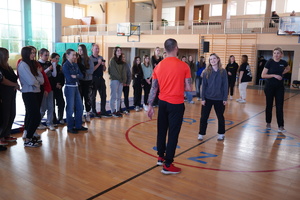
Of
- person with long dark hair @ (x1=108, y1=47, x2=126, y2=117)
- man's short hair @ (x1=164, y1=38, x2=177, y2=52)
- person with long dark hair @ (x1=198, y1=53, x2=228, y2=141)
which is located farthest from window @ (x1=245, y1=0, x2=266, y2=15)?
man's short hair @ (x1=164, y1=38, x2=177, y2=52)

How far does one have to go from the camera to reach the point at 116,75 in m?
6.52

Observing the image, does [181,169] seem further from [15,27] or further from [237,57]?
[15,27]

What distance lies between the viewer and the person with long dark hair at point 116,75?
650 centimetres

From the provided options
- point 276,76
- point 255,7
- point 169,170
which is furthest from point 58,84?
point 255,7

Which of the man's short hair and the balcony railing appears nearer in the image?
the man's short hair

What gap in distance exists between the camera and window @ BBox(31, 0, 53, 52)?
24.4 metres

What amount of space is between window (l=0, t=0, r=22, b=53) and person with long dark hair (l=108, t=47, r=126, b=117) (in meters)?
18.9

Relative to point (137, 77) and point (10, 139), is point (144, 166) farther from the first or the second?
point (137, 77)

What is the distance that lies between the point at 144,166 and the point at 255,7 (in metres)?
20.1

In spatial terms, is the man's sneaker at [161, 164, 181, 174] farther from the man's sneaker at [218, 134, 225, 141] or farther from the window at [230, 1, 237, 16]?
the window at [230, 1, 237, 16]

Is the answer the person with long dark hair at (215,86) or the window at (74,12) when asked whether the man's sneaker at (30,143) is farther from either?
the window at (74,12)

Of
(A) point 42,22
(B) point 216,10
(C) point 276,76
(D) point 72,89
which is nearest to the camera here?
(D) point 72,89

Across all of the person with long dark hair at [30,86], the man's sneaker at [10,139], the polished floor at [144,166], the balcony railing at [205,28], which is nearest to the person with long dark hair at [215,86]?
the polished floor at [144,166]

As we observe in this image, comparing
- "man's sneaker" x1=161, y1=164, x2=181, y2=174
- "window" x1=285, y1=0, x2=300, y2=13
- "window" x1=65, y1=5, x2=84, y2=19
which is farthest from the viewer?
"window" x1=65, y1=5, x2=84, y2=19
